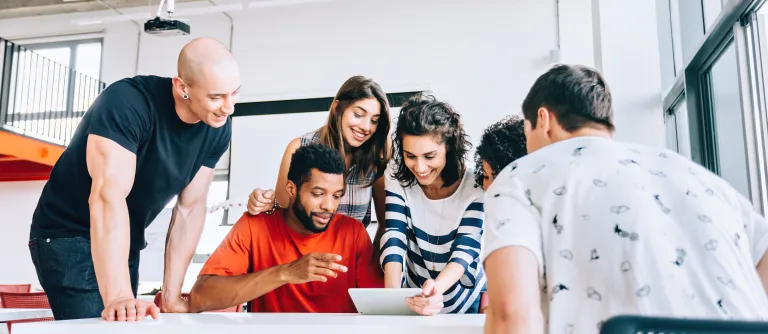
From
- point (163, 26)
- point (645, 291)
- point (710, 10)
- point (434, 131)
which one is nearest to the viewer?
point (645, 291)

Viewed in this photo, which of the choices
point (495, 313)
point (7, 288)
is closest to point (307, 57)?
point (7, 288)

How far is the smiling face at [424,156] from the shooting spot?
218 cm

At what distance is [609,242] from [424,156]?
3.94 ft

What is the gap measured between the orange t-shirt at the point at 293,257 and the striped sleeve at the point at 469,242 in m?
0.33

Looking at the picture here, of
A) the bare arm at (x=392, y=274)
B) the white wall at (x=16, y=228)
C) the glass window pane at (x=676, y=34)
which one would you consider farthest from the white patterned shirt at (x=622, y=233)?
the white wall at (x=16, y=228)

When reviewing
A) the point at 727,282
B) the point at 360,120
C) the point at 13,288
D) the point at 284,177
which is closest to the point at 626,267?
the point at 727,282

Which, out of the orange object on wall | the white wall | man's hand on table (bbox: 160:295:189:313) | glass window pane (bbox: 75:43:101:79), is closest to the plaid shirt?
man's hand on table (bbox: 160:295:189:313)

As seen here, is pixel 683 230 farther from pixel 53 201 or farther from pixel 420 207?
pixel 53 201

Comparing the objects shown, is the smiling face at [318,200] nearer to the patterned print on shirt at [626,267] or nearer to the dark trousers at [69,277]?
the dark trousers at [69,277]

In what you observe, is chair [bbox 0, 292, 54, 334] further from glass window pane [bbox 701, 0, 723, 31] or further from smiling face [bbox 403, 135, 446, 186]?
glass window pane [bbox 701, 0, 723, 31]

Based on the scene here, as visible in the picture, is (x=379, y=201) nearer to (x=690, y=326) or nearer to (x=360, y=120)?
(x=360, y=120)

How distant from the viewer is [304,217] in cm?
230

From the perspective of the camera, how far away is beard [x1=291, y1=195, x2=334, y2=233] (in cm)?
228

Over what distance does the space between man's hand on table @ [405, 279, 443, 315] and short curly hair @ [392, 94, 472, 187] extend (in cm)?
68
